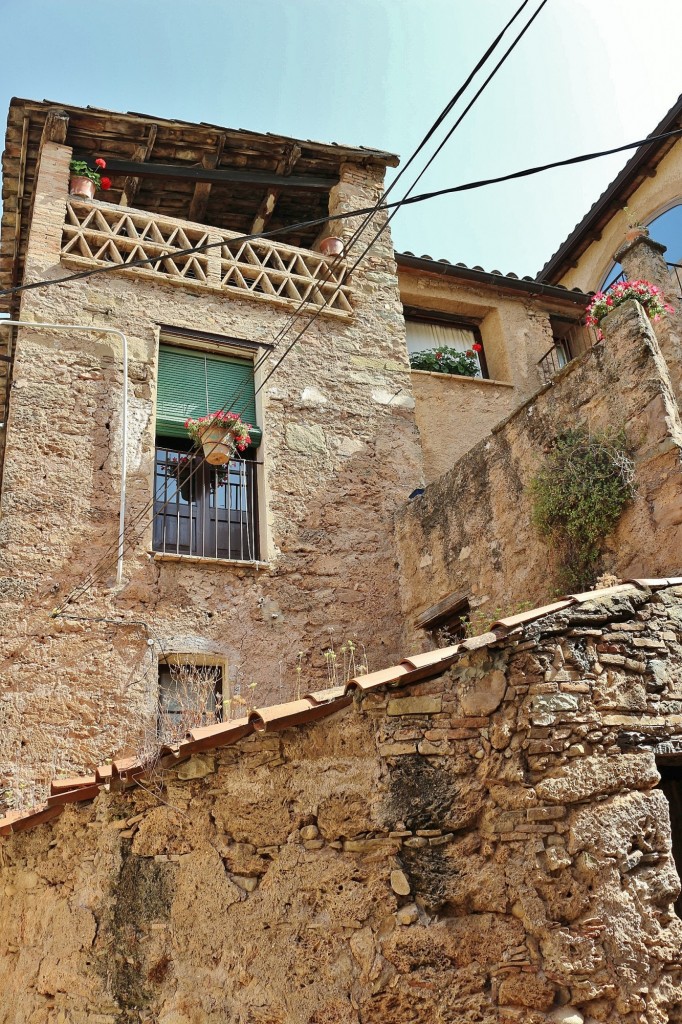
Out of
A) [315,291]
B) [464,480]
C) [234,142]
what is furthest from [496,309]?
[464,480]

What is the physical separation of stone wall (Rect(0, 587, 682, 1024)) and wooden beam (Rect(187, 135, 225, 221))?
786 cm

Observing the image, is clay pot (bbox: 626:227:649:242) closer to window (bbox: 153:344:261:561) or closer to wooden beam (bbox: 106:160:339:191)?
wooden beam (bbox: 106:160:339:191)

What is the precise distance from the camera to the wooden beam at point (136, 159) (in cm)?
991

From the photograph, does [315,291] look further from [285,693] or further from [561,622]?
[561,622]

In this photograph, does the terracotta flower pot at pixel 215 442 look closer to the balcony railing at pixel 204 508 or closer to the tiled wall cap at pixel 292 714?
the balcony railing at pixel 204 508

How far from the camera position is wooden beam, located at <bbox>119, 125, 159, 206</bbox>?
390 inches

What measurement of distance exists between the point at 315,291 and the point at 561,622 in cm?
652

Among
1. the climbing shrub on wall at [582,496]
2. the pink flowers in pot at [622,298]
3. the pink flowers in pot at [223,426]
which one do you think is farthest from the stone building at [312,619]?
the pink flowers in pot at [622,298]

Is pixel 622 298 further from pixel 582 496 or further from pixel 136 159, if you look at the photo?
pixel 136 159

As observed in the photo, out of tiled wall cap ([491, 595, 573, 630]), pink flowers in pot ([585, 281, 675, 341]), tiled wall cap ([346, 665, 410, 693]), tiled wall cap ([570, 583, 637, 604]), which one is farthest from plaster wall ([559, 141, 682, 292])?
tiled wall cap ([346, 665, 410, 693])

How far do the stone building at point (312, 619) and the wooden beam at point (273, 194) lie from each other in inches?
1.8

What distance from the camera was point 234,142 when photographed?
1030 centimetres

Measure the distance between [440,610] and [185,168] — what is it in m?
6.16

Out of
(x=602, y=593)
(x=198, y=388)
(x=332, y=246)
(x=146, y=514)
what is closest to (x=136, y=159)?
(x=332, y=246)
